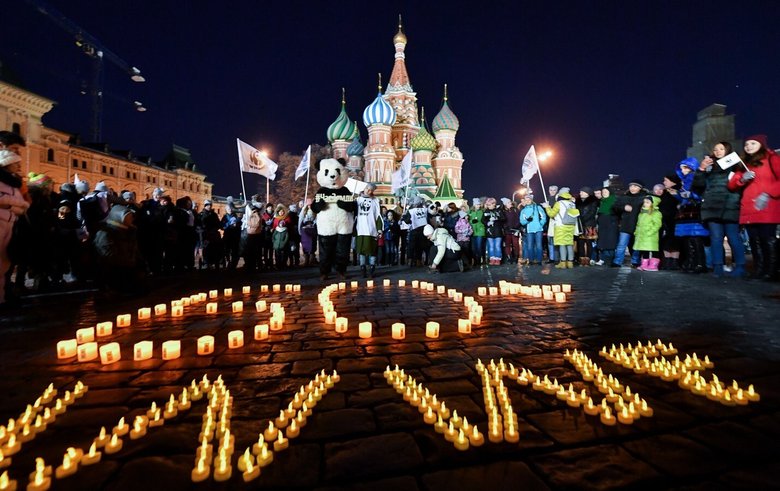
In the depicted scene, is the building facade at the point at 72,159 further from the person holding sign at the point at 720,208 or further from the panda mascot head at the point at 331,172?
the person holding sign at the point at 720,208

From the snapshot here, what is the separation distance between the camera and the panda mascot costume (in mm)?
8602

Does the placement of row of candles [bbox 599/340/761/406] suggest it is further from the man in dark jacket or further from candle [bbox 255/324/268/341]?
the man in dark jacket

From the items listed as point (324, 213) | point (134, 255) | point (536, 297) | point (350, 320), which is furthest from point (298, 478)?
point (324, 213)

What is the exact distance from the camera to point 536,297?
20.2ft

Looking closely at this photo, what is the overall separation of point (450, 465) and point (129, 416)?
183 centimetres

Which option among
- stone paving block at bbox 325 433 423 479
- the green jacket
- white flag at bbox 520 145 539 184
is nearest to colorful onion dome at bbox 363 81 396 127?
white flag at bbox 520 145 539 184

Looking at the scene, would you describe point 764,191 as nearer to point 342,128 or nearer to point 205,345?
point 205,345

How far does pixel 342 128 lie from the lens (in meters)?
56.2

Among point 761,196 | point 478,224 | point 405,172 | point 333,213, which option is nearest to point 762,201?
point 761,196

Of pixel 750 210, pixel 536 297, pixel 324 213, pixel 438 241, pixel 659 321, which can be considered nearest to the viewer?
pixel 659 321

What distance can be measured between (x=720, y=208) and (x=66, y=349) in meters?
9.94

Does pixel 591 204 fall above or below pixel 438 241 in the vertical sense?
above

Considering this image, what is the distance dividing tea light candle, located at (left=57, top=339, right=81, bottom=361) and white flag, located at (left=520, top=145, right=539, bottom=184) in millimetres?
12018

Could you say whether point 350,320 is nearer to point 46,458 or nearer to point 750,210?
point 46,458
